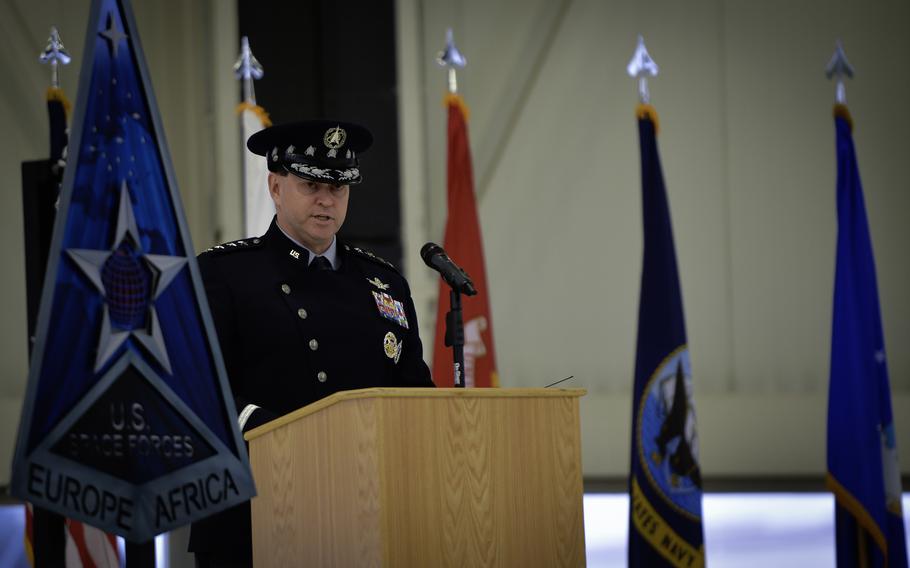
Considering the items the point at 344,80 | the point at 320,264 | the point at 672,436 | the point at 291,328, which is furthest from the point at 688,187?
the point at 291,328

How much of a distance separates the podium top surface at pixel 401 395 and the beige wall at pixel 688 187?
344 cm

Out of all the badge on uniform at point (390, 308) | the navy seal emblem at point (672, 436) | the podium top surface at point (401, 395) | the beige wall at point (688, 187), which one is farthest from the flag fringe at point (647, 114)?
the podium top surface at point (401, 395)

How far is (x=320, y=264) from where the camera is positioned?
7.37ft

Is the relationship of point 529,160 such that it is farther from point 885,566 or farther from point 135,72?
point 135,72

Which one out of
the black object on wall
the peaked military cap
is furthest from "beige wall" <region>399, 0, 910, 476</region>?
the peaked military cap

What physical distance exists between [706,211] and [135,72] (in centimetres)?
430

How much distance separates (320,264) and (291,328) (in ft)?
0.58

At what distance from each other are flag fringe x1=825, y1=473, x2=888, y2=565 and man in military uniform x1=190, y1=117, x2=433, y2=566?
1997 mm

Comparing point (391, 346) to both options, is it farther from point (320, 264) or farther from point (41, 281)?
point (41, 281)

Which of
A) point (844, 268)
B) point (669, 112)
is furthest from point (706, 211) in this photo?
point (844, 268)

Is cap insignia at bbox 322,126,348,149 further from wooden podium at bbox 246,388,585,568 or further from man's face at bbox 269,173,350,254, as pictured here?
wooden podium at bbox 246,388,585,568

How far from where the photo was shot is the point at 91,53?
4.00 feet

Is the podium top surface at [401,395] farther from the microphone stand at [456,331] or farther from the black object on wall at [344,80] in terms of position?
the black object on wall at [344,80]

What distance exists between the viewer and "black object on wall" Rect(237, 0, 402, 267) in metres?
5.34
